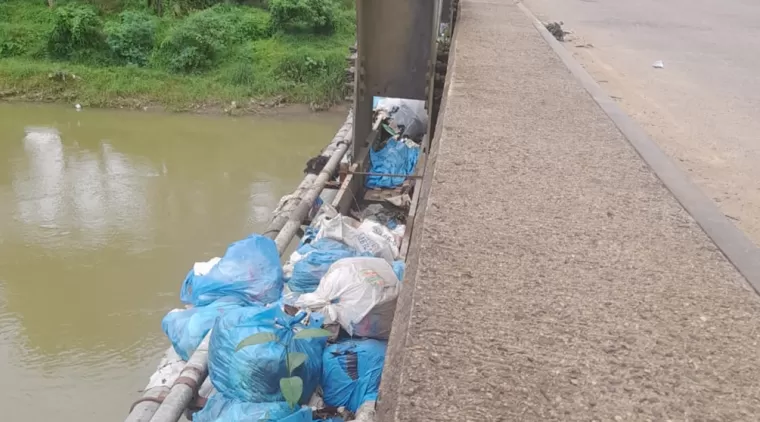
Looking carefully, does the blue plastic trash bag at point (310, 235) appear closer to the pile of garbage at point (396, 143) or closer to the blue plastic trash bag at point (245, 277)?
the blue plastic trash bag at point (245, 277)

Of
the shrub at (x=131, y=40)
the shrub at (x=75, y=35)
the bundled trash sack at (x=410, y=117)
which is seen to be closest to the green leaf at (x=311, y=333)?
the bundled trash sack at (x=410, y=117)

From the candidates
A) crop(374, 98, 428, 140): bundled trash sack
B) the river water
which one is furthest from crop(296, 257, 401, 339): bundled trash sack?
crop(374, 98, 428, 140): bundled trash sack

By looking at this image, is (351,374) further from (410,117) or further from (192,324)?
(410,117)

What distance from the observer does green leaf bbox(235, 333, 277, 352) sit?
279 centimetres

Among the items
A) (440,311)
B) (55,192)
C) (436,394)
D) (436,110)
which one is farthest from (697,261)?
(55,192)

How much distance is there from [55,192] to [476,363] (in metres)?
9.86

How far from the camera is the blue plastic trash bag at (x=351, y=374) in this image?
3131 millimetres

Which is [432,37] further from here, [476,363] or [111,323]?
[111,323]

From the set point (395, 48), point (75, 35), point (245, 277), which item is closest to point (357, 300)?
point (245, 277)

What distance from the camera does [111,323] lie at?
6727 mm

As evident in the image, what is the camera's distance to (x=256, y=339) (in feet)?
9.27

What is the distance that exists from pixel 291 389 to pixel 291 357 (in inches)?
7.8

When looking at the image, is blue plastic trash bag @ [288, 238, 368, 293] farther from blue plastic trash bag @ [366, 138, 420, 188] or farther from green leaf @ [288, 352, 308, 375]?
blue plastic trash bag @ [366, 138, 420, 188]

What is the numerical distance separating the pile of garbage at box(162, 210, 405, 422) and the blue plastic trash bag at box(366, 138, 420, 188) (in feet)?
7.32
